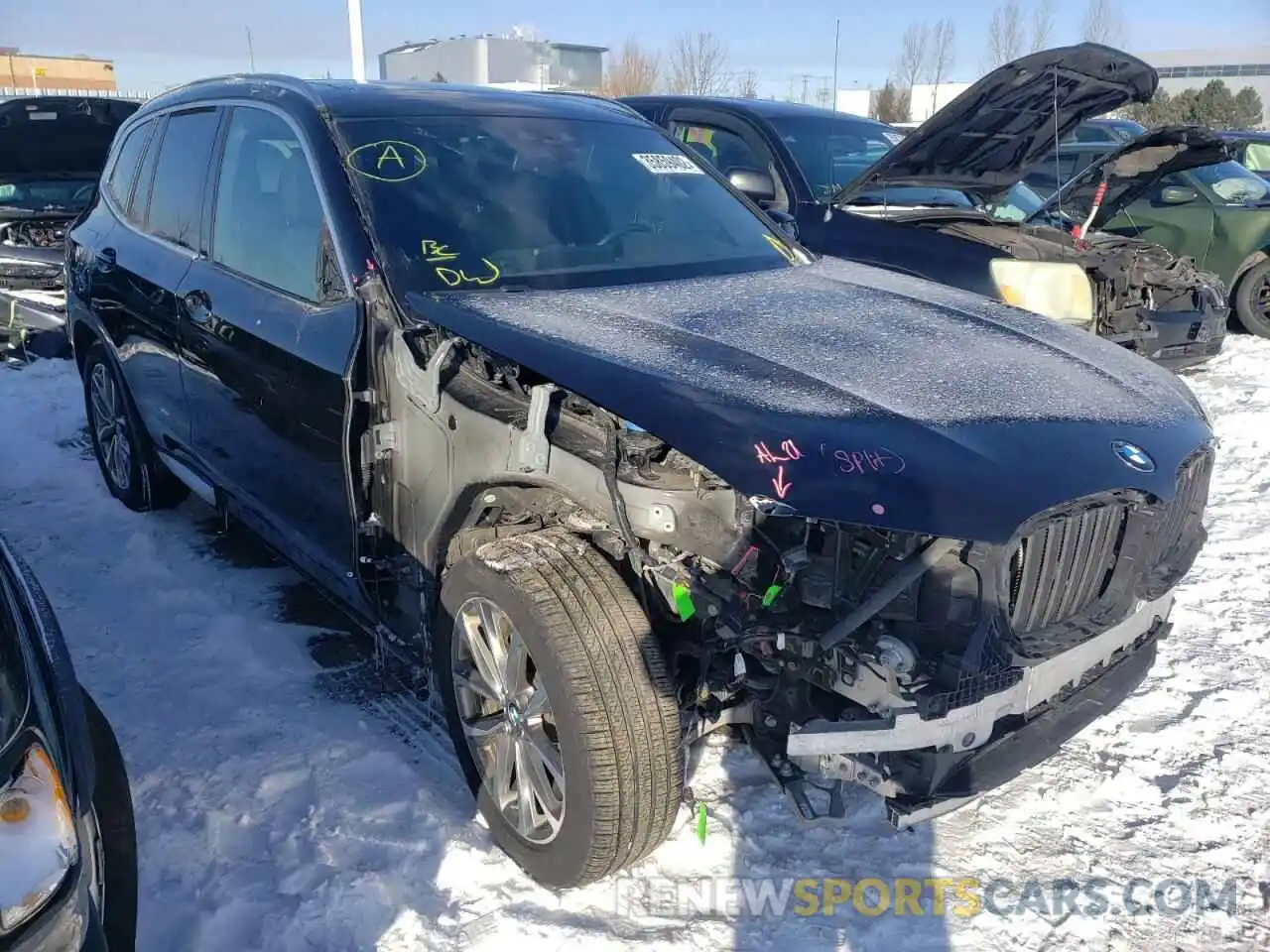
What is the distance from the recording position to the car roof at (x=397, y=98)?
11.2 ft

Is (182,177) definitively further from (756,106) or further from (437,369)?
(756,106)

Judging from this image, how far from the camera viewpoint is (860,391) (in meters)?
2.37

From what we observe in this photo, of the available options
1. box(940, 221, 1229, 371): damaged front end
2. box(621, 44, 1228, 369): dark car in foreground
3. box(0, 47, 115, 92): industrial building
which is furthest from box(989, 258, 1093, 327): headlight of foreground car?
box(0, 47, 115, 92): industrial building

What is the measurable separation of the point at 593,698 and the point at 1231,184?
9.70 m

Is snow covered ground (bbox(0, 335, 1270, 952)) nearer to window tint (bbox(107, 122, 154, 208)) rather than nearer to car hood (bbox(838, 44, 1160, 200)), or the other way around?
window tint (bbox(107, 122, 154, 208))

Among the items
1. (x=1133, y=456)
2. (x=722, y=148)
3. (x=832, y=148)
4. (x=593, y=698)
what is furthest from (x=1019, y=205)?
(x=593, y=698)

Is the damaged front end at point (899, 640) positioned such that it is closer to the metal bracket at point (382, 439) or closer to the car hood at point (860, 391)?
the car hood at point (860, 391)

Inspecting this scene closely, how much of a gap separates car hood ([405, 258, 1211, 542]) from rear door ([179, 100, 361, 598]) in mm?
464

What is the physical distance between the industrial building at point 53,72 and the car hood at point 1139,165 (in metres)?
42.7

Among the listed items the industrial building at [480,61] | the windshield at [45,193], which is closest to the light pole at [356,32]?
the windshield at [45,193]

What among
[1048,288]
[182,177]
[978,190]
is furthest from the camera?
[978,190]

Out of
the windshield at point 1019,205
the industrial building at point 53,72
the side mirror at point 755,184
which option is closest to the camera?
the side mirror at point 755,184

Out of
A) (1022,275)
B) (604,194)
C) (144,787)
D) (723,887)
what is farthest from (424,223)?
(1022,275)

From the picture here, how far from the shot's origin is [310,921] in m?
2.51
